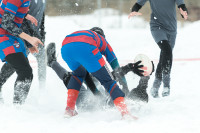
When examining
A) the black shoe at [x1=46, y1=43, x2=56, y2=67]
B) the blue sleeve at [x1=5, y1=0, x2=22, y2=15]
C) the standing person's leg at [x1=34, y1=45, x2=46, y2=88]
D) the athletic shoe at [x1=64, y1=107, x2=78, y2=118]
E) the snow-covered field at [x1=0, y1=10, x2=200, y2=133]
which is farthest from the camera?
the standing person's leg at [x1=34, y1=45, x2=46, y2=88]

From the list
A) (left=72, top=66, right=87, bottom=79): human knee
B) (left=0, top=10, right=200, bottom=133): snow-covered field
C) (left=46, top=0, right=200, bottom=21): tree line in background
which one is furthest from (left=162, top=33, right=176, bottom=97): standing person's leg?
(left=46, top=0, right=200, bottom=21): tree line in background

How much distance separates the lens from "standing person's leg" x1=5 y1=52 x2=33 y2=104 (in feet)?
9.56

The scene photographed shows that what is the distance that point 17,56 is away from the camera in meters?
2.93

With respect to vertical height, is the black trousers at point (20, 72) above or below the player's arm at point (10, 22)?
below

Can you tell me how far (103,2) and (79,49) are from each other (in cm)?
866

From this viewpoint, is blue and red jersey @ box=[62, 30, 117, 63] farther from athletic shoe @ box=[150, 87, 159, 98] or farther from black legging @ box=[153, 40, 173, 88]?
athletic shoe @ box=[150, 87, 159, 98]

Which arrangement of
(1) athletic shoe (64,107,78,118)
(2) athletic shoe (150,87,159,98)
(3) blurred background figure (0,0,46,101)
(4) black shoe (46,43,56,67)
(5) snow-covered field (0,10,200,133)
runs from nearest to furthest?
(5) snow-covered field (0,10,200,133), (1) athletic shoe (64,107,78,118), (3) blurred background figure (0,0,46,101), (4) black shoe (46,43,56,67), (2) athletic shoe (150,87,159,98)

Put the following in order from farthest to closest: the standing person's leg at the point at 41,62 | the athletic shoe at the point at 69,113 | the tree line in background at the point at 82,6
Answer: the tree line in background at the point at 82,6
the standing person's leg at the point at 41,62
the athletic shoe at the point at 69,113

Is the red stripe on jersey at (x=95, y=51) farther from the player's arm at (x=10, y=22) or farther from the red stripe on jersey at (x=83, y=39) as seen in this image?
the player's arm at (x=10, y=22)

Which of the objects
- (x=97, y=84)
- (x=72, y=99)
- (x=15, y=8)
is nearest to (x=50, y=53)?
(x=97, y=84)

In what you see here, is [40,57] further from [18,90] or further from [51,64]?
[18,90]

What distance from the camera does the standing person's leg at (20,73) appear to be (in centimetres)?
291

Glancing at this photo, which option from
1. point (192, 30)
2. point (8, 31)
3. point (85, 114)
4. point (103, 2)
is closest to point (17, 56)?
point (8, 31)

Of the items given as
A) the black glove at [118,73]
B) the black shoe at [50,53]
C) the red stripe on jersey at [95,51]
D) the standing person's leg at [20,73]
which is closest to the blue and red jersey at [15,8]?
the standing person's leg at [20,73]
